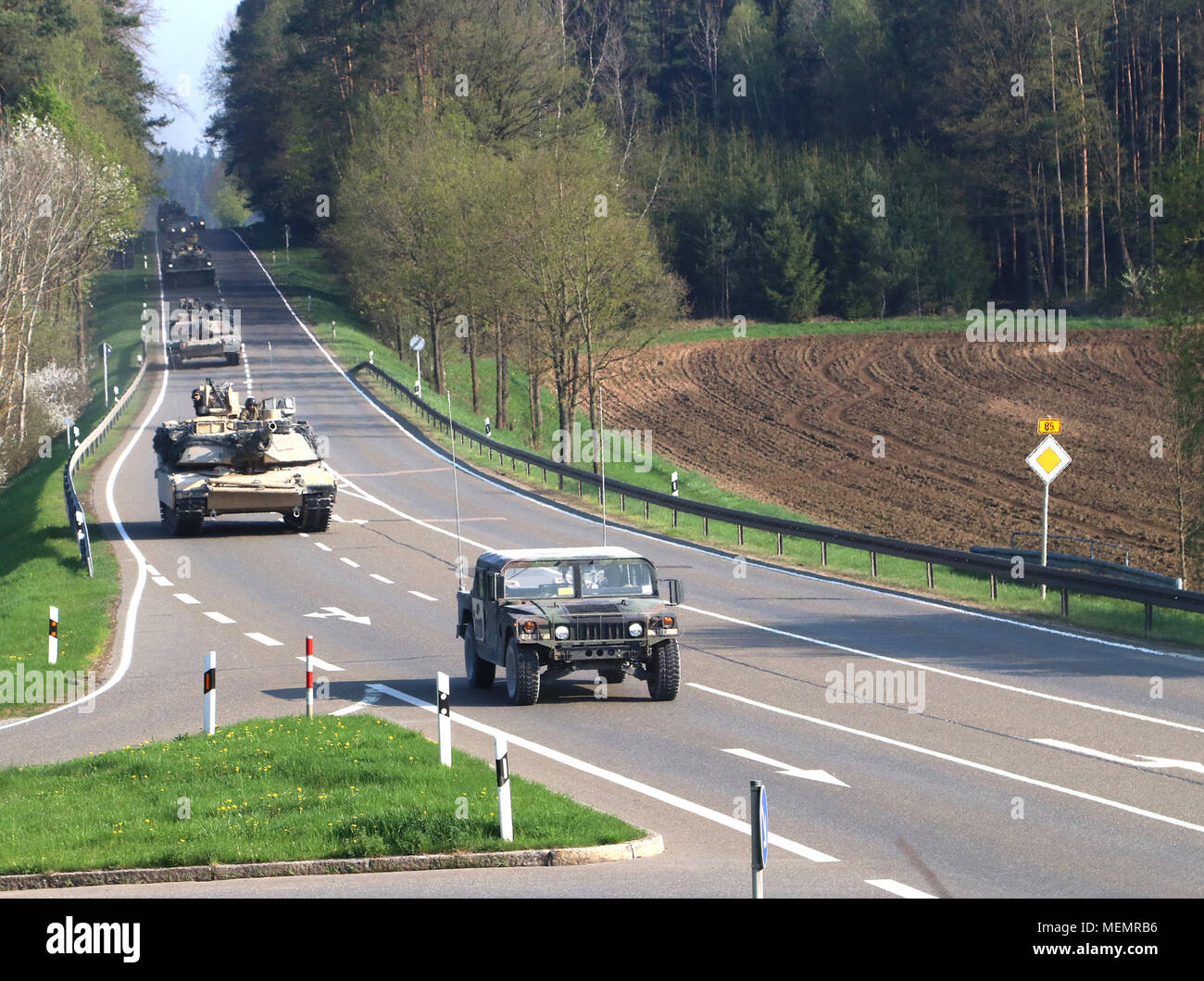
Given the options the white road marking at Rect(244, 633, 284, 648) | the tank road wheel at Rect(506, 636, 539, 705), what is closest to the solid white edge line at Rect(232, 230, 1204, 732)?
the white road marking at Rect(244, 633, 284, 648)

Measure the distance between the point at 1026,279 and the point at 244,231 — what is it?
219 ft

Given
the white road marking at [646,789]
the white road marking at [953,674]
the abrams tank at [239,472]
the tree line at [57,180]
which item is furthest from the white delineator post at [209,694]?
the tree line at [57,180]

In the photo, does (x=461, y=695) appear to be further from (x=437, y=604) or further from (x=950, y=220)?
(x=950, y=220)

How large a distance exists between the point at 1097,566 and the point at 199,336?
155 feet

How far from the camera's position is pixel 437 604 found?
25.8 metres

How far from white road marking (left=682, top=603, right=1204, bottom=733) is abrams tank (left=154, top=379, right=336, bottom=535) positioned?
11.4 meters

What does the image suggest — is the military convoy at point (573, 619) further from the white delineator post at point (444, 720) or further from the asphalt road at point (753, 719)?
the white delineator post at point (444, 720)

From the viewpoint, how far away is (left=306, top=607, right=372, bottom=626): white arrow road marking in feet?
79.3

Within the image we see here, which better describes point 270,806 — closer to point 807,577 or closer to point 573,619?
point 573,619

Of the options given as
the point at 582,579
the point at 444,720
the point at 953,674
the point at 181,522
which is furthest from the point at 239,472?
the point at 444,720

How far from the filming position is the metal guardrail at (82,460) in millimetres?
30094

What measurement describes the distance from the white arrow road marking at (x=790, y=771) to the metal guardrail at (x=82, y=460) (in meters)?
18.0
